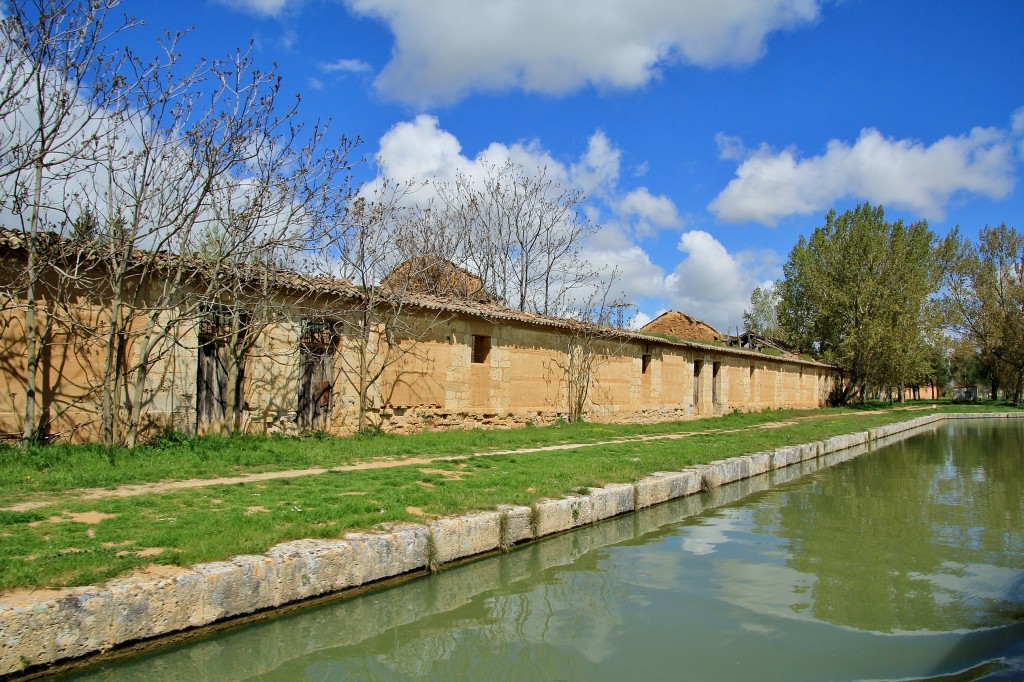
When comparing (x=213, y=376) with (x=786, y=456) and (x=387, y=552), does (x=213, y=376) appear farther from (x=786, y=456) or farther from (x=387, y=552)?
(x=786, y=456)

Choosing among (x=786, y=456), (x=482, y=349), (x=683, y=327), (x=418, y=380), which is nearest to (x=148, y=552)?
(x=418, y=380)

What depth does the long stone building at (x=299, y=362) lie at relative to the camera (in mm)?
9719

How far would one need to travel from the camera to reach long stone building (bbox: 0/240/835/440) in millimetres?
9719

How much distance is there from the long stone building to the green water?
6.44 m

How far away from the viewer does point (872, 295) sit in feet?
122

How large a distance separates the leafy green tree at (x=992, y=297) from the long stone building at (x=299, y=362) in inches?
1375

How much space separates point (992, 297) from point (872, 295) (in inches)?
540

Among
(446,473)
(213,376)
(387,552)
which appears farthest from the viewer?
(213,376)

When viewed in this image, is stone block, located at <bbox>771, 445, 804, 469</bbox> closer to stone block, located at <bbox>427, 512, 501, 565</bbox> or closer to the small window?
the small window

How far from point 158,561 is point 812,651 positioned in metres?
4.39

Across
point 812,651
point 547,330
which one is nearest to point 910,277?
point 547,330

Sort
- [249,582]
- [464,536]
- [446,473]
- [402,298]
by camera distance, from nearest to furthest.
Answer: [249,582] → [464,536] → [446,473] → [402,298]

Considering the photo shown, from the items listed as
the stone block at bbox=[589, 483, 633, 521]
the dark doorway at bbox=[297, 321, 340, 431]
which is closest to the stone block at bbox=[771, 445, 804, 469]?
the stone block at bbox=[589, 483, 633, 521]

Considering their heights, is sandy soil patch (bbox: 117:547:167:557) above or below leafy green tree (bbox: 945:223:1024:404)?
below
